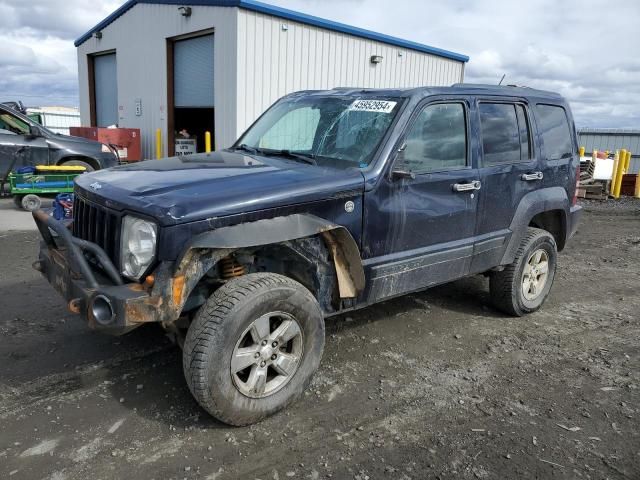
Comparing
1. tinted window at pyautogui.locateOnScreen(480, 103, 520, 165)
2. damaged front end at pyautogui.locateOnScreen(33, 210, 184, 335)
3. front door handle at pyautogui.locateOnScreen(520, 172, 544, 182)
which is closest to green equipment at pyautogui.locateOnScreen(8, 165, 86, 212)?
damaged front end at pyautogui.locateOnScreen(33, 210, 184, 335)

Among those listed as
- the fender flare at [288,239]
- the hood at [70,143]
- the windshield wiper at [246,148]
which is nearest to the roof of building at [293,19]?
the hood at [70,143]

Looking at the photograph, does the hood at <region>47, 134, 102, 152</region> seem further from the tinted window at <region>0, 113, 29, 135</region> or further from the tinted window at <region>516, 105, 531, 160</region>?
the tinted window at <region>516, 105, 531, 160</region>

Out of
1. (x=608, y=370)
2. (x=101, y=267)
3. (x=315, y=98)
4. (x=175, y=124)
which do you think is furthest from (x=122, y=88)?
(x=608, y=370)

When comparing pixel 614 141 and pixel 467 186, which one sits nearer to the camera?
pixel 467 186

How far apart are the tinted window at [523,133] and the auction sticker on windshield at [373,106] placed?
1480mm

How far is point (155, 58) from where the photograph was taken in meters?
14.6

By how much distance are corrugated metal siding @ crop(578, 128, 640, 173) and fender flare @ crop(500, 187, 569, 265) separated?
2398 centimetres

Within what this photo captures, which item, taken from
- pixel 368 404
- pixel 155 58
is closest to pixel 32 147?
pixel 155 58

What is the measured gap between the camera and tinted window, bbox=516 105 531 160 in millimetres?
4648

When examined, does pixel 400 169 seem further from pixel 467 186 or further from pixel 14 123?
pixel 14 123

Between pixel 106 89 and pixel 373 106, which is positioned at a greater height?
pixel 106 89

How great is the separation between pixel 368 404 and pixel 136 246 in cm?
172

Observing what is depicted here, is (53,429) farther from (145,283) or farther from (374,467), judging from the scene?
(374,467)

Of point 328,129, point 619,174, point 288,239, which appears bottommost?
point 619,174
